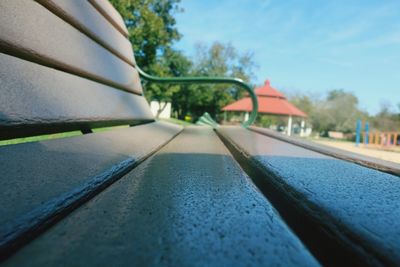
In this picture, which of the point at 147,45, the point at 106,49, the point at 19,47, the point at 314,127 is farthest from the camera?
the point at 314,127

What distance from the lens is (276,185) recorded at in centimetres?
33

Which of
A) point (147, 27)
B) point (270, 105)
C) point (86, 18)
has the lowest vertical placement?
point (86, 18)

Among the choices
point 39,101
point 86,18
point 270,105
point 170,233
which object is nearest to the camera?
point 170,233

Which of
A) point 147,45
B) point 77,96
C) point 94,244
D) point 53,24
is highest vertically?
point 147,45

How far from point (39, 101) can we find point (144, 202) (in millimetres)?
282

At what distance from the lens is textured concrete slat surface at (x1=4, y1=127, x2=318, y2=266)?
0.55 feet

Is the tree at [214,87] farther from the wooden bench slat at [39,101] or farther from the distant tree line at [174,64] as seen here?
the wooden bench slat at [39,101]

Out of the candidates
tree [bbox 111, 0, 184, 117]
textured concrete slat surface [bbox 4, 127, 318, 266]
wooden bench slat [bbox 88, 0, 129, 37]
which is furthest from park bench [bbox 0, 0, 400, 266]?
tree [bbox 111, 0, 184, 117]

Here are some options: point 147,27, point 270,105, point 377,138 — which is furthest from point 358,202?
point 270,105

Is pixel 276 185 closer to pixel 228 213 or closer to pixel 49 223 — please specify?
pixel 228 213

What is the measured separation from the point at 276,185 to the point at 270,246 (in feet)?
0.50

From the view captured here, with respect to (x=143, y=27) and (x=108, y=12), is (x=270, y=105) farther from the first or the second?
(x=108, y=12)

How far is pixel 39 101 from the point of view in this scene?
17.5 inches

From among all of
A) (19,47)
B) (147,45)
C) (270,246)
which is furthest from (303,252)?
(147,45)
